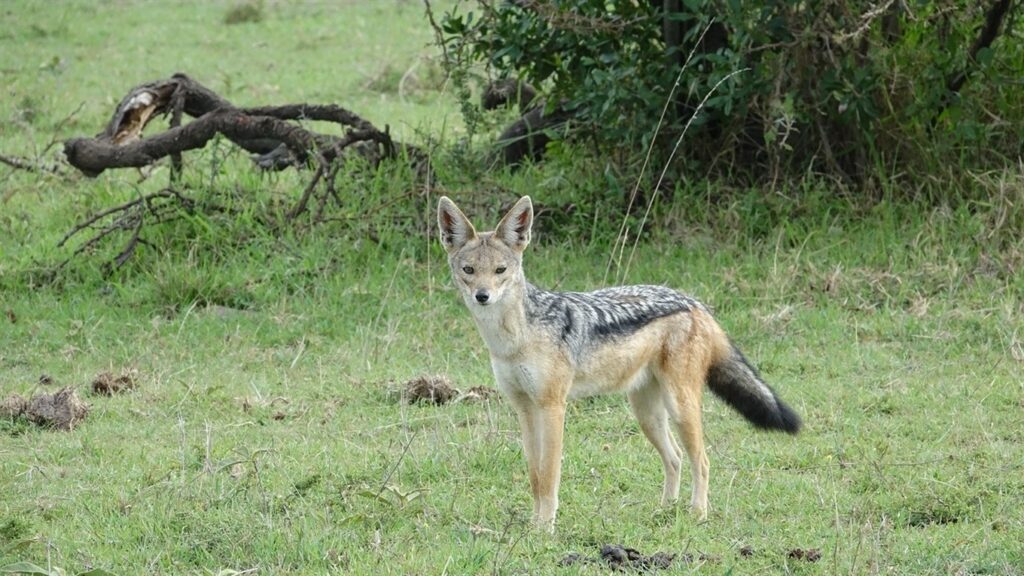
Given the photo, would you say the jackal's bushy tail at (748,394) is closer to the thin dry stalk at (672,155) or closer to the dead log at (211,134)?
the thin dry stalk at (672,155)

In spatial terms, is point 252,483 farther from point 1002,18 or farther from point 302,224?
point 1002,18

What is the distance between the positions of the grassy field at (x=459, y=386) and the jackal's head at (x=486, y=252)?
0.81 metres

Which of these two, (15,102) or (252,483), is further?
(15,102)

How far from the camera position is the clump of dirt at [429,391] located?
727 cm

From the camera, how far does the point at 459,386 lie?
7.54 m

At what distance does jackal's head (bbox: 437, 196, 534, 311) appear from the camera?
5828 millimetres

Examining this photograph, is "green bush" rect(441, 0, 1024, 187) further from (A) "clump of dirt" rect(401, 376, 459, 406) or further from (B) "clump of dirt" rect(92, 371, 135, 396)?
(B) "clump of dirt" rect(92, 371, 135, 396)

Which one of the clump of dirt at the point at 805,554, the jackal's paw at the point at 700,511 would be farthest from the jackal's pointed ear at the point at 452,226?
the clump of dirt at the point at 805,554

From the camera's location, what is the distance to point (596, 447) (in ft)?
21.9

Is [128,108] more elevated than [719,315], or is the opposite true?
[128,108]

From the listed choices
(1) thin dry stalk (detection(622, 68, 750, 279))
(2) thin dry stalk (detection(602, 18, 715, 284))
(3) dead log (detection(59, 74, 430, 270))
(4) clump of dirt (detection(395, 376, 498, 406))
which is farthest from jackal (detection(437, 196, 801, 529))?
(3) dead log (detection(59, 74, 430, 270))

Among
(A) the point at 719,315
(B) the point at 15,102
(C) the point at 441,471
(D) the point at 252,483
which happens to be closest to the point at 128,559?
(D) the point at 252,483

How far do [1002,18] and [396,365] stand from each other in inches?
175

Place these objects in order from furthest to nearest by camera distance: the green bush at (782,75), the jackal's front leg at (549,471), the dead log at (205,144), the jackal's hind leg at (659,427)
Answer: the dead log at (205,144), the green bush at (782,75), the jackal's hind leg at (659,427), the jackal's front leg at (549,471)
